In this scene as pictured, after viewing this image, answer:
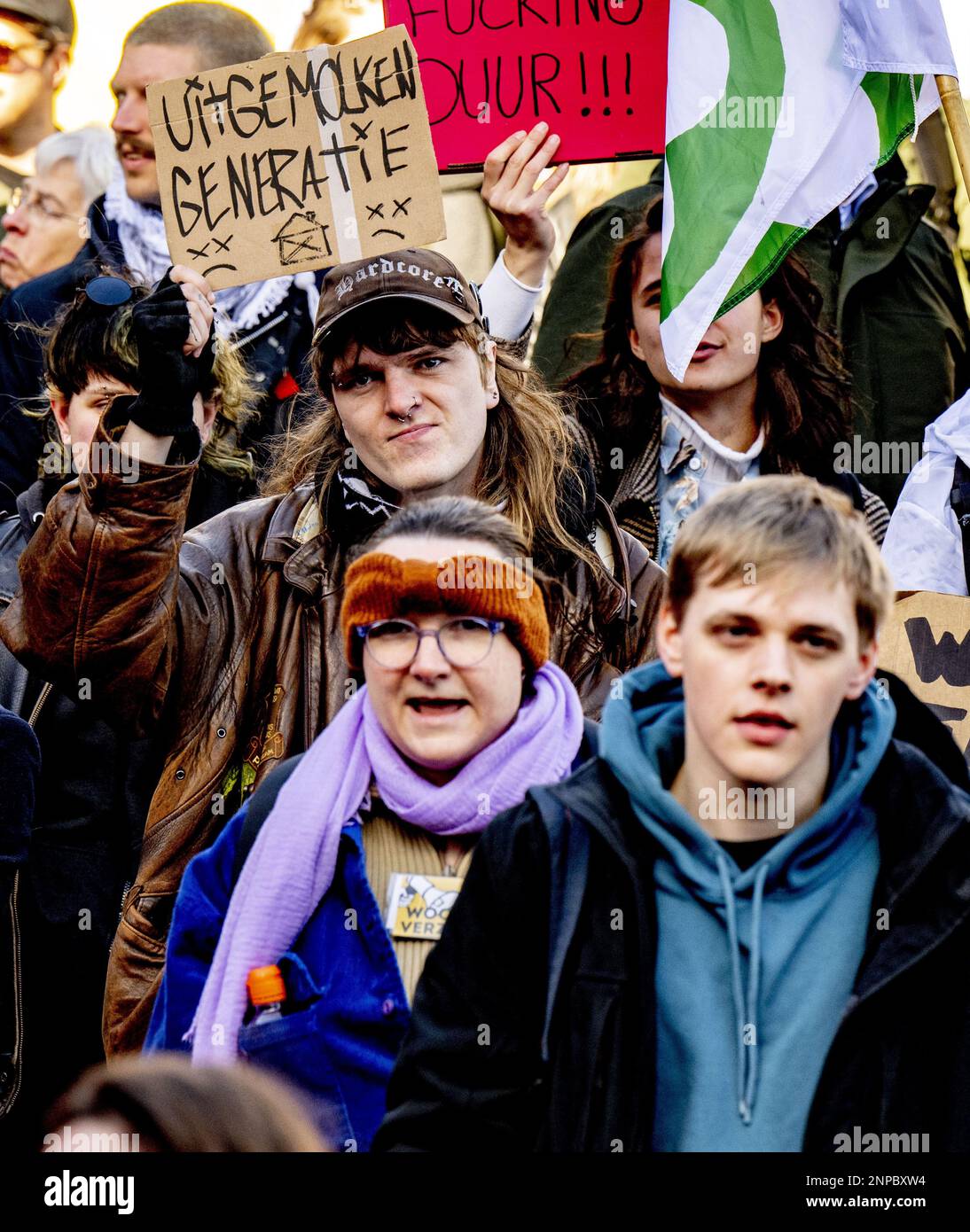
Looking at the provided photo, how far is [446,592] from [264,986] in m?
0.71

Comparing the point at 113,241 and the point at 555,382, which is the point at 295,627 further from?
the point at 113,241

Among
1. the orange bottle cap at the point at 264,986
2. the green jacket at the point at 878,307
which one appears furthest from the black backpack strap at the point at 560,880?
the green jacket at the point at 878,307

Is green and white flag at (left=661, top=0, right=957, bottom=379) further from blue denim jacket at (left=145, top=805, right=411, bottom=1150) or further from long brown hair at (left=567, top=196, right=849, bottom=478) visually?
blue denim jacket at (left=145, top=805, right=411, bottom=1150)

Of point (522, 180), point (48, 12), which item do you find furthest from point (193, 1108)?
point (48, 12)

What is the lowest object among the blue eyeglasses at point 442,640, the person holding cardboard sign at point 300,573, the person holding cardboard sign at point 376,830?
the person holding cardboard sign at point 376,830

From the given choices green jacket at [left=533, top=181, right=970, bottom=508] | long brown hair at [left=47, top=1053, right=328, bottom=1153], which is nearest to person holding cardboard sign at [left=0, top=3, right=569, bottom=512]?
green jacket at [left=533, top=181, right=970, bottom=508]

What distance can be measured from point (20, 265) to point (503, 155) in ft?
8.25

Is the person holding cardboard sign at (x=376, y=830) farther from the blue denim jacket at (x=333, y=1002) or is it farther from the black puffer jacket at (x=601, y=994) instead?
the black puffer jacket at (x=601, y=994)

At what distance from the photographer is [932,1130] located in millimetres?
2779

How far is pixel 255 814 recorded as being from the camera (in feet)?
11.3

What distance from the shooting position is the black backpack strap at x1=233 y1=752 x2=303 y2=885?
3430 mm

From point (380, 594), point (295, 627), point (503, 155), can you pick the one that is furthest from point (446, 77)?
point (380, 594)

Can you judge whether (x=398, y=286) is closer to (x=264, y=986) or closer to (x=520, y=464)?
(x=520, y=464)

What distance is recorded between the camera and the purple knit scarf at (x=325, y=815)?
10.8 feet
